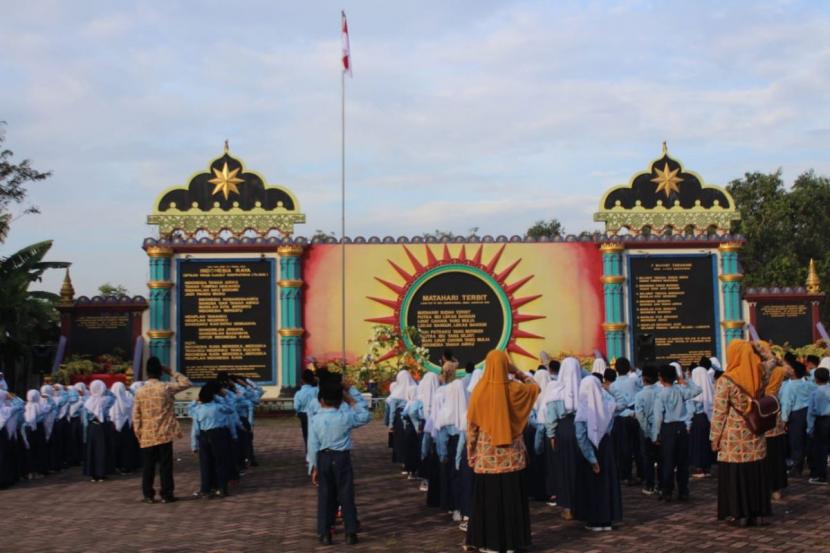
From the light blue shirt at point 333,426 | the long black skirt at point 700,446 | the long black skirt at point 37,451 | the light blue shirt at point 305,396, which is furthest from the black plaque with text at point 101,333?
the light blue shirt at point 333,426

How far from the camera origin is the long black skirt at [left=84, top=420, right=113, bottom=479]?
11.8 metres

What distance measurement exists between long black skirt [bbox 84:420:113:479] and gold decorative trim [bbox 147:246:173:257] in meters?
8.39

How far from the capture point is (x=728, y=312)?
2047 centimetres

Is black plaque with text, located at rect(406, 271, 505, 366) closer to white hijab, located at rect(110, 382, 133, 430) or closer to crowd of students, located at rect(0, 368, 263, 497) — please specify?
crowd of students, located at rect(0, 368, 263, 497)

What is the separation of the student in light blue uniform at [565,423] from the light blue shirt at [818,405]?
4.04 m

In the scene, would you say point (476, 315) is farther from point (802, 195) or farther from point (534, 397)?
point (802, 195)

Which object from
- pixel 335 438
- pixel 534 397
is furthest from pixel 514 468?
pixel 335 438

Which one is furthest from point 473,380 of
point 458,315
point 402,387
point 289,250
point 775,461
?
point 289,250

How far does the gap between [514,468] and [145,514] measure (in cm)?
438

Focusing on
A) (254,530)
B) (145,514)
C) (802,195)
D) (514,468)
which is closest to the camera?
(514,468)

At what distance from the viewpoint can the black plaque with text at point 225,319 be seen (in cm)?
1995

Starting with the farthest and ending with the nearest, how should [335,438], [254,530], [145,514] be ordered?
[145,514], [254,530], [335,438]

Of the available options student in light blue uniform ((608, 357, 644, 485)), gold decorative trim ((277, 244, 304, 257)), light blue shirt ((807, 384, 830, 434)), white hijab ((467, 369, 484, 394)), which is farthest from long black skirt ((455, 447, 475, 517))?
gold decorative trim ((277, 244, 304, 257))

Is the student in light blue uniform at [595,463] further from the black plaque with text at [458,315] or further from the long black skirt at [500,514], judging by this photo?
the black plaque with text at [458,315]
